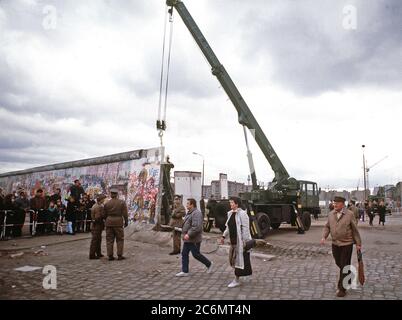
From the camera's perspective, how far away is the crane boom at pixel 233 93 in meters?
A: 13.7

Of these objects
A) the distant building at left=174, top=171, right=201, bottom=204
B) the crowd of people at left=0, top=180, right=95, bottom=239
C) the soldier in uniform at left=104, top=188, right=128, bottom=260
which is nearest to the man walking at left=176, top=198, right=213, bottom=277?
the soldier in uniform at left=104, top=188, right=128, bottom=260

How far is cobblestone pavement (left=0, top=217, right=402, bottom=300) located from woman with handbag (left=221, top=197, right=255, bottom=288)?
0.29m

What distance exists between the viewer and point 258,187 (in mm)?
14688

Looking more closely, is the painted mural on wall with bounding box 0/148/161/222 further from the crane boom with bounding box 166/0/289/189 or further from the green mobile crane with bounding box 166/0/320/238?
the crane boom with bounding box 166/0/289/189

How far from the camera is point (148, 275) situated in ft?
21.5

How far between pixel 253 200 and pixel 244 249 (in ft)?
27.1

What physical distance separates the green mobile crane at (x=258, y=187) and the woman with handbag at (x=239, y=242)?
663 cm

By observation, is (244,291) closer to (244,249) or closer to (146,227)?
(244,249)

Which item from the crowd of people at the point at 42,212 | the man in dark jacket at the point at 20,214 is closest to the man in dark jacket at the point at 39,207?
the crowd of people at the point at 42,212

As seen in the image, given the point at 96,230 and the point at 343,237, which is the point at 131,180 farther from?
the point at 343,237

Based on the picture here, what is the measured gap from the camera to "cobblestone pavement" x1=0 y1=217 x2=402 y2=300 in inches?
206

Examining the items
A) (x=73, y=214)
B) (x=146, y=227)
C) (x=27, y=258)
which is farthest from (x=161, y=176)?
(x=27, y=258)

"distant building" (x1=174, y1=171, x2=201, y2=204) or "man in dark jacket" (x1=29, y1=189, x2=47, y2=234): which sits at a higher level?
"distant building" (x1=174, y1=171, x2=201, y2=204)

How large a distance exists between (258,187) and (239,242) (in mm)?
9094
